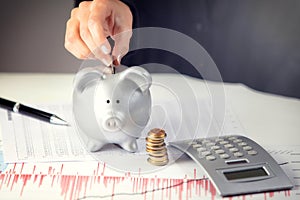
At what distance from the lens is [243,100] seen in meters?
0.83

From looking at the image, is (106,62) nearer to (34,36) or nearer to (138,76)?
(138,76)

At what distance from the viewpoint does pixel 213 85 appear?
83 centimetres

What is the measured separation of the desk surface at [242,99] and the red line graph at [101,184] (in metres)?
0.14

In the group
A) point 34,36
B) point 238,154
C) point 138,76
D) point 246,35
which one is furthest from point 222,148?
point 34,36

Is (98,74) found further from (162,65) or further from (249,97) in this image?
(249,97)

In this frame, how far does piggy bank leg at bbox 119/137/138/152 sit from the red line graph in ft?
0.13

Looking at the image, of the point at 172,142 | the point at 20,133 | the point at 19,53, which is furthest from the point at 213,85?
the point at 19,53

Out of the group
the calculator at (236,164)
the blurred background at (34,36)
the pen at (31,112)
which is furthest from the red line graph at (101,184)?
the blurred background at (34,36)

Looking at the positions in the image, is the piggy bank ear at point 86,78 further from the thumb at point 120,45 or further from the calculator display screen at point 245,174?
the calculator display screen at point 245,174

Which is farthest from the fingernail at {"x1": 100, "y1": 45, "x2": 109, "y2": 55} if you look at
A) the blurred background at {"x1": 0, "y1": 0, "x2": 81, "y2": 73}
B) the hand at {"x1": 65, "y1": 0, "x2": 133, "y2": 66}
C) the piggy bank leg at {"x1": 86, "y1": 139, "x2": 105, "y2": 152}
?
A: the blurred background at {"x1": 0, "y1": 0, "x2": 81, "y2": 73}

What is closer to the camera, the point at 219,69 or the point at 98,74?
the point at 98,74

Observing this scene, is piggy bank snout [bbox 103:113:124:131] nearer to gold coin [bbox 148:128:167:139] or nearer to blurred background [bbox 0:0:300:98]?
gold coin [bbox 148:128:167:139]

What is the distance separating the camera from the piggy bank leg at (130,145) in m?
0.67

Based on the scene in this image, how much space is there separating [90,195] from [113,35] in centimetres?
22
